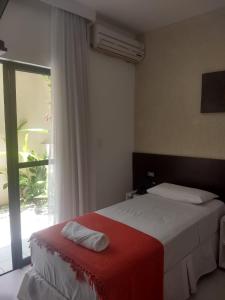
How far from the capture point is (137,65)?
141 inches

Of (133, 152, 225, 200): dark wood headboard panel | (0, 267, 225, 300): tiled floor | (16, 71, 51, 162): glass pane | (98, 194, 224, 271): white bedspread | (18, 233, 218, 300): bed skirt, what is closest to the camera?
(18, 233, 218, 300): bed skirt

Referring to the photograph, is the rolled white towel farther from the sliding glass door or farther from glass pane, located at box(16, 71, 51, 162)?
glass pane, located at box(16, 71, 51, 162)

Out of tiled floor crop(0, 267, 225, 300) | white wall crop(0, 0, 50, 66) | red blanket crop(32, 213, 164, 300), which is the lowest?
tiled floor crop(0, 267, 225, 300)

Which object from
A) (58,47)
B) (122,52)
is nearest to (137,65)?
Answer: (122,52)

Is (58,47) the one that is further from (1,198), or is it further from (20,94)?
(1,198)

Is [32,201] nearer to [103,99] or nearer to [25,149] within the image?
[25,149]

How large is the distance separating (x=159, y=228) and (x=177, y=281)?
44cm

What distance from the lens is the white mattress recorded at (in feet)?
5.51

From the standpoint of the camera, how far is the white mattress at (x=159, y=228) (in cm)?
168

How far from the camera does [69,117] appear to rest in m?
2.69

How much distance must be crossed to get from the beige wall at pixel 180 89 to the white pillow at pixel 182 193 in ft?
1.52

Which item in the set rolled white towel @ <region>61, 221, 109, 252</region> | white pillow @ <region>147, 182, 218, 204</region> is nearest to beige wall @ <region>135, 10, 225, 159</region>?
white pillow @ <region>147, 182, 218, 204</region>

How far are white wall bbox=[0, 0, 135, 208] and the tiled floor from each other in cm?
120

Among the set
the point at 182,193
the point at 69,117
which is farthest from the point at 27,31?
the point at 182,193
